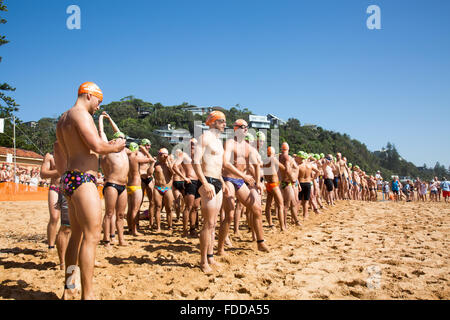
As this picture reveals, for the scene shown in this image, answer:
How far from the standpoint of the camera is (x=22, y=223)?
27.8 ft

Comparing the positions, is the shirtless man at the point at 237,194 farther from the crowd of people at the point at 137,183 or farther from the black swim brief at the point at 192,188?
the black swim brief at the point at 192,188

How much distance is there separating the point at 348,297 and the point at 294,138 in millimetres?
102336

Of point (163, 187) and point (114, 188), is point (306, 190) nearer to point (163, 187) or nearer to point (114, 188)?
point (163, 187)

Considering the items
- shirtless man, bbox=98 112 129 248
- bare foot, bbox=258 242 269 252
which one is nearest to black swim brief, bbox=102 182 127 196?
shirtless man, bbox=98 112 129 248

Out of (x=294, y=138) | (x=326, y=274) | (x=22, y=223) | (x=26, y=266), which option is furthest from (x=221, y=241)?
(x=294, y=138)

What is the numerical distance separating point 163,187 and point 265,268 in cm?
446

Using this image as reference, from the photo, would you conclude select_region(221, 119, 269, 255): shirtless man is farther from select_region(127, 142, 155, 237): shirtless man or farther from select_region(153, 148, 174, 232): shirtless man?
select_region(153, 148, 174, 232): shirtless man

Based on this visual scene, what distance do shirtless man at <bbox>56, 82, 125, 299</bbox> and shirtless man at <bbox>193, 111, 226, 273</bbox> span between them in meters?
1.44

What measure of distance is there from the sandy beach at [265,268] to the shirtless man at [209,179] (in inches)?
13.4

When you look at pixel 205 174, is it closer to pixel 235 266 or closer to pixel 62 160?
pixel 235 266

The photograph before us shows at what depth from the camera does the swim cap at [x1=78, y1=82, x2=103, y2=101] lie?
300 cm

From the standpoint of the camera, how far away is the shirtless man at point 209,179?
4086 millimetres

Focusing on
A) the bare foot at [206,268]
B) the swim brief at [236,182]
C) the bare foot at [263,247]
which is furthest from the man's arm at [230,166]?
the bare foot at [206,268]

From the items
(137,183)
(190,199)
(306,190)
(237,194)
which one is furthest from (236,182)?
(306,190)
